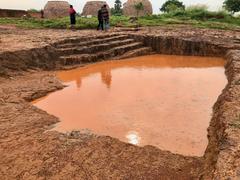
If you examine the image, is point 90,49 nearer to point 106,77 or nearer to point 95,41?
point 95,41

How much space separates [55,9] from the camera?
2548 centimetres

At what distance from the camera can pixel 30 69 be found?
8.82 m

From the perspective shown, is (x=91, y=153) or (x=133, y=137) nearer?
(x=91, y=153)

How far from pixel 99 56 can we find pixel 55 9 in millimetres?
16071

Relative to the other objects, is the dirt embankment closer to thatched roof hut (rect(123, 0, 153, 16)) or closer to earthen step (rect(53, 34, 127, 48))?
earthen step (rect(53, 34, 127, 48))

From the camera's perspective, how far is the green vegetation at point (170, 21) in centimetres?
1602

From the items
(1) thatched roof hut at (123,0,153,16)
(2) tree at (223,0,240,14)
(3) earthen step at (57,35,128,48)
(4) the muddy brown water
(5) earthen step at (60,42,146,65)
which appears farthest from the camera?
(1) thatched roof hut at (123,0,153,16)

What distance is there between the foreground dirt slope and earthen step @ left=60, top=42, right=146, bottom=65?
4.98 meters

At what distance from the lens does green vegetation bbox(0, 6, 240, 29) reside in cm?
1602

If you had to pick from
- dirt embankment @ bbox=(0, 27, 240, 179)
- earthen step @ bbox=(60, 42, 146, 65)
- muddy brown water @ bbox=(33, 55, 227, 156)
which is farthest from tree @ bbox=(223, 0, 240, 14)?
dirt embankment @ bbox=(0, 27, 240, 179)

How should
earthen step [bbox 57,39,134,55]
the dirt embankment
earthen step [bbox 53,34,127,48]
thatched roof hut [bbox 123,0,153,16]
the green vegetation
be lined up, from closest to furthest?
the dirt embankment → earthen step [bbox 57,39,134,55] → earthen step [bbox 53,34,127,48] → the green vegetation → thatched roof hut [bbox 123,0,153,16]

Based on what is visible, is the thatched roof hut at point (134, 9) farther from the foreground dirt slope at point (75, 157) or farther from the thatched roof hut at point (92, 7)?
the foreground dirt slope at point (75, 157)

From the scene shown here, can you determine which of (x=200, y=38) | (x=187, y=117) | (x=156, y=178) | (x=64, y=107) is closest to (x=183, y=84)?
(x=187, y=117)

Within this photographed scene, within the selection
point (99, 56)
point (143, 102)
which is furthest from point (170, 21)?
point (143, 102)
